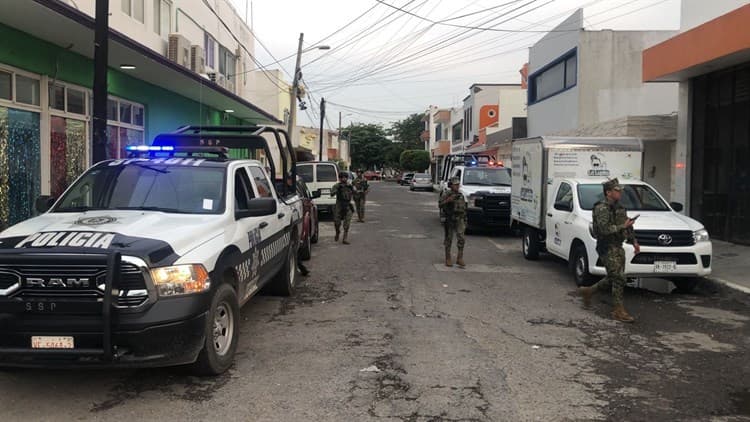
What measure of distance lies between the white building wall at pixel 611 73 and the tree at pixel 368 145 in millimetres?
79462

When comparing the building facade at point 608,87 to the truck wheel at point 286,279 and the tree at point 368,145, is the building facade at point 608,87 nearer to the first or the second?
the truck wheel at point 286,279

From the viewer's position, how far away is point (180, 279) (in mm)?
4629

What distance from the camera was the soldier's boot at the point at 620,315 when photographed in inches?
292

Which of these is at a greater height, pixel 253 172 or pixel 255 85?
pixel 255 85

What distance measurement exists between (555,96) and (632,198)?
51.7ft

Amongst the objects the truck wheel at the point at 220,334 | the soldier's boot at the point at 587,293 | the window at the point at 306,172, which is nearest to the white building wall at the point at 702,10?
the soldier's boot at the point at 587,293

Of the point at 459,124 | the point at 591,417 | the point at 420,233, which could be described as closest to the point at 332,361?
the point at 591,417

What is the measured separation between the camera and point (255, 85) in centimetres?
3700

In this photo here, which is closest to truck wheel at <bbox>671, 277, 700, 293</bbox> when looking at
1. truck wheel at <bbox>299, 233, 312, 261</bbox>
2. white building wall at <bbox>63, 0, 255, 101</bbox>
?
truck wheel at <bbox>299, 233, 312, 261</bbox>

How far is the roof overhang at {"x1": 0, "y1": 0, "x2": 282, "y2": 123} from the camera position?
9.02 meters

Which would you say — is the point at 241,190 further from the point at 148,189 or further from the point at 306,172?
the point at 306,172

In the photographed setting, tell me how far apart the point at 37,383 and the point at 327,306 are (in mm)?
3709

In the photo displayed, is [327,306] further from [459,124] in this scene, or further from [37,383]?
[459,124]

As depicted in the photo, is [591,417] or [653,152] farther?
[653,152]
